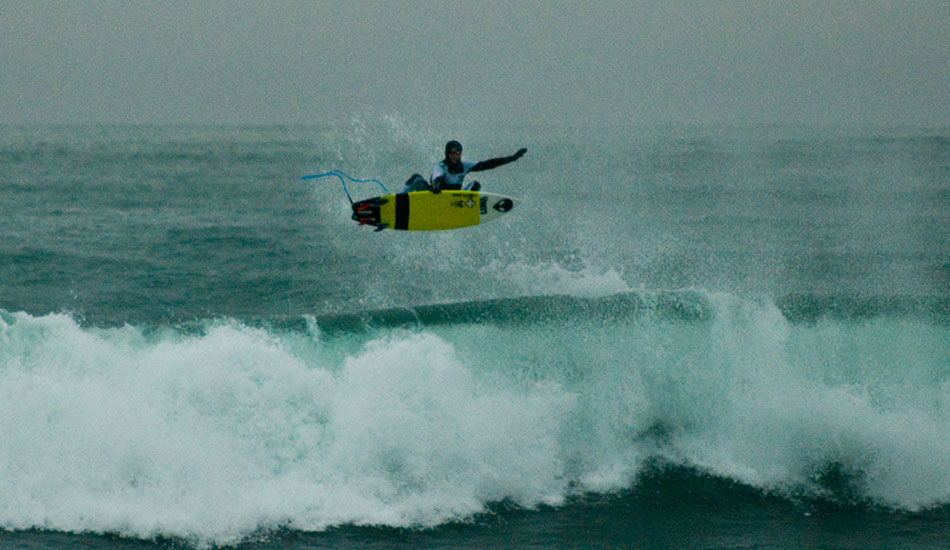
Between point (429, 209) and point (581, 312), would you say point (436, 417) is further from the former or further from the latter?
point (429, 209)

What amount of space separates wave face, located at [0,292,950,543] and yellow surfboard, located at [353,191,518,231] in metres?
2.31

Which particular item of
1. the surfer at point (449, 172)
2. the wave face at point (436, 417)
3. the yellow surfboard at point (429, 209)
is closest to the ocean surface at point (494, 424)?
the wave face at point (436, 417)

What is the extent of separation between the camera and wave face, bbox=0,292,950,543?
37.6ft

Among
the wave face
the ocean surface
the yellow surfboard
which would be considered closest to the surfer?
the yellow surfboard

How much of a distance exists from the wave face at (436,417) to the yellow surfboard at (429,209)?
2.31 m

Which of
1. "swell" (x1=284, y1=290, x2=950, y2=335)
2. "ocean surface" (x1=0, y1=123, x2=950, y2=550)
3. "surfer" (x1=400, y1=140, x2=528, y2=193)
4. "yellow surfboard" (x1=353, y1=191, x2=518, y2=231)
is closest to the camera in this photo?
"ocean surface" (x1=0, y1=123, x2=950, y2=550)

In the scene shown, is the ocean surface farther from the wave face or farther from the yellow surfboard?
the yellow surfboard

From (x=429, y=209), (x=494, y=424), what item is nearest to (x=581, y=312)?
(x=494, y=424)

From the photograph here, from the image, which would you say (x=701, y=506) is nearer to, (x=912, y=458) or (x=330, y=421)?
(x=912, y=458)

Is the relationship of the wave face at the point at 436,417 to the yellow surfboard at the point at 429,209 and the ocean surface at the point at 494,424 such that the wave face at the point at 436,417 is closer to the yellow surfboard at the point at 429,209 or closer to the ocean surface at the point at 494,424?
the ocean surface at the point at 494,424

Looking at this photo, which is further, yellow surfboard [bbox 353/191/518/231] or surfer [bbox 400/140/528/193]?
yellow surfboard [bbox 353/191/518/231]

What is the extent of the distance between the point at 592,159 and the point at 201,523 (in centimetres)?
6234

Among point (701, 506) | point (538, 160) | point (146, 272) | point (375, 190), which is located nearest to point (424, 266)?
point (146, 272)

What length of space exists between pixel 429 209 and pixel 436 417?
434 centimetres
